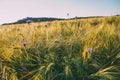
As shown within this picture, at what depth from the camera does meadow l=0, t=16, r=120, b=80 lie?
6.64 ft

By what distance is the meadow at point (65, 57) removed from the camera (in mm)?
2025

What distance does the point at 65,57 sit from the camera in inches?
85.4

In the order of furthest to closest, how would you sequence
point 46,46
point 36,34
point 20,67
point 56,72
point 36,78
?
point 36,34, point 46,46, point 20,67, point 56,72, point 36,78

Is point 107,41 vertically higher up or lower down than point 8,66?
higher up

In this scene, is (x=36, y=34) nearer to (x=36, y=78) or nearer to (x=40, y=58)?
(x=40, y=58)

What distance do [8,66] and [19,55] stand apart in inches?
6.1

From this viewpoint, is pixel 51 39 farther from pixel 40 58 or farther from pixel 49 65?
pixel 49 65

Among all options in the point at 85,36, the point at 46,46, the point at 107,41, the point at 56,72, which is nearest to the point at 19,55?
the point at 46,46

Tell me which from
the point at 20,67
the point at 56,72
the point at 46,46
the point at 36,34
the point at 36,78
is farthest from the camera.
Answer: the point at 36,34

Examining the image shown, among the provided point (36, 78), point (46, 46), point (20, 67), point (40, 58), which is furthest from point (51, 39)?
point (36, 78)

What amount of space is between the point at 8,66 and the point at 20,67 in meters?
0.12

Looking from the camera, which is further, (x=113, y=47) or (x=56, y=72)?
(x=113, y=47)

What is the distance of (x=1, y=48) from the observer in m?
2.47

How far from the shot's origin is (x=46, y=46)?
2.38 m
